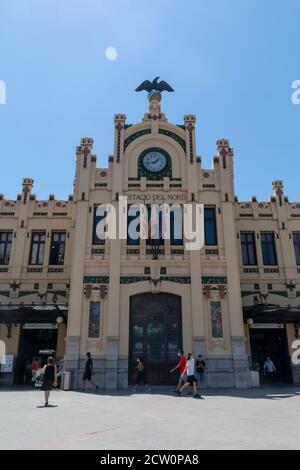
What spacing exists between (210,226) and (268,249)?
4.97 m

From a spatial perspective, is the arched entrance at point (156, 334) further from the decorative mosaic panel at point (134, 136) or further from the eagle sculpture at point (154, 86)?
the eagle sculpture at point (154, 86)

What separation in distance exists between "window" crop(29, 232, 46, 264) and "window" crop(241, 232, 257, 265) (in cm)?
1307

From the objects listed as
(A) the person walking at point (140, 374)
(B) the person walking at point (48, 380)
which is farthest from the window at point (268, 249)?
(B) the person walking at point (48, 380)

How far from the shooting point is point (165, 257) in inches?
812

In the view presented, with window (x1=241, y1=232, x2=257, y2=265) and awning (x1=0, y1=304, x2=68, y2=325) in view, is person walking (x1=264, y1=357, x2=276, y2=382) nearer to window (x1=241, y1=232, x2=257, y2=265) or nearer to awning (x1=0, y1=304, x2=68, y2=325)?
window (x1=241, y1=232, x2=257, y2=265)

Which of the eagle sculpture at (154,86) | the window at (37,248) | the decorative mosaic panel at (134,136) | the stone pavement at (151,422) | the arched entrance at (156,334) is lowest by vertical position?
the stone pavement at (151,422)

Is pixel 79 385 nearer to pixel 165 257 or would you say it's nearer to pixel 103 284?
pixel 103 284

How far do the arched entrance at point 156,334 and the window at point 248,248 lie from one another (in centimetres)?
624

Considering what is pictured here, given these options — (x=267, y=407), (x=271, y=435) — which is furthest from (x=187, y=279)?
(x=271, y=435)

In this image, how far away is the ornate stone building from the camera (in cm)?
1922

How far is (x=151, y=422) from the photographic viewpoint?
9156 millimetres

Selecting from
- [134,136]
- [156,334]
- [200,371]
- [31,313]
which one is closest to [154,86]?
[134,136]

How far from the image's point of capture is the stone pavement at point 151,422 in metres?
6.81

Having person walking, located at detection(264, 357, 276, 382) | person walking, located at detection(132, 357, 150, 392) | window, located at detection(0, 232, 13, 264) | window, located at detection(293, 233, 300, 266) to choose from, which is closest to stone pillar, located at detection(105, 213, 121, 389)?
person walking, located at detection(132, 357, 150, 392)
